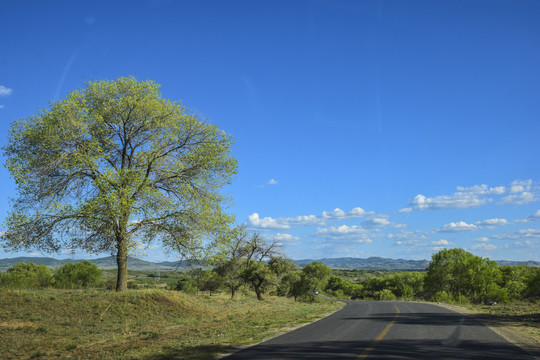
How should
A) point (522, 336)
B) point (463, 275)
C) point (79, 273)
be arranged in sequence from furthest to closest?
point (463, 275), point (79, 273), point (522, 336)

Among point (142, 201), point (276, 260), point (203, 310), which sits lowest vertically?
point (203, 310)

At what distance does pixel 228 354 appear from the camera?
10.2 meters

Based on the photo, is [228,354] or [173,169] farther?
[173,169]

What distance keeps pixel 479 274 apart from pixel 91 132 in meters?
71.2

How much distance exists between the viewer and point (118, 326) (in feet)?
58.4

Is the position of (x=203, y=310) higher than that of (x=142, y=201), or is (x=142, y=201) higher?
(x=142, y=201)

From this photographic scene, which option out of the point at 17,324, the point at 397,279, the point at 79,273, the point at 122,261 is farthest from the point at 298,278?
the point at 397,279

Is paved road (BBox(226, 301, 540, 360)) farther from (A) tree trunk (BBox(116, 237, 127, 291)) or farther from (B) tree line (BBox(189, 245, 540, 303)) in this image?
(B) tree line (BBox(189, 245, 540, 303))

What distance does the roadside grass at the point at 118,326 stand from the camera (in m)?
11.9

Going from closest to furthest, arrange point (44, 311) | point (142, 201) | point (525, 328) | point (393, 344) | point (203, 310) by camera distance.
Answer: point (393, 344) < point (525, 328) < point (44, 311) < point (142, 201) < point (203, 310)

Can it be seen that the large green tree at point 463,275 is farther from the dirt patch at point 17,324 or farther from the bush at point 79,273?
the dirt patch at point 17,324

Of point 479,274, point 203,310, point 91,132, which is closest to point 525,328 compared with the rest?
point 203,310

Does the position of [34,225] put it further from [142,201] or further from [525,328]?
[525,328]

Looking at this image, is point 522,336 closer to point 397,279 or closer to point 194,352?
point 194,352
